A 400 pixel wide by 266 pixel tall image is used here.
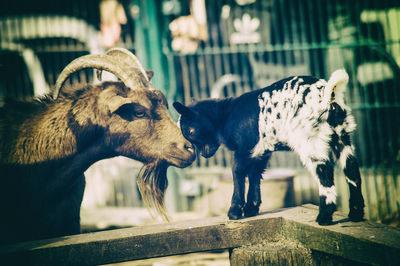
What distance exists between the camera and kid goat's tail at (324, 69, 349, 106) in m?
2.53

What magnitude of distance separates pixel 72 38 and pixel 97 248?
17.6 ft

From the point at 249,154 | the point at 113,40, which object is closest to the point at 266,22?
the point at 113,40

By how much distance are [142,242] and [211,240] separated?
45cm

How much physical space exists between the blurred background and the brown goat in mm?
2462

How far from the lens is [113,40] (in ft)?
22.4

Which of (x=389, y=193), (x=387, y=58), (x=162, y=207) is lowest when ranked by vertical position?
(x=389, y=193)

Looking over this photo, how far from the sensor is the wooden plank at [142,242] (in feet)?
8.40

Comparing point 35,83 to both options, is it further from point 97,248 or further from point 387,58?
point 387,58

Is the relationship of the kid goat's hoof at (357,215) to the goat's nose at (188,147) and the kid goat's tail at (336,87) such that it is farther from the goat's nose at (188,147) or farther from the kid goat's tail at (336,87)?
the goat's nose at (188,147)

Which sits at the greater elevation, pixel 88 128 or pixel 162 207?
pixel 88 128

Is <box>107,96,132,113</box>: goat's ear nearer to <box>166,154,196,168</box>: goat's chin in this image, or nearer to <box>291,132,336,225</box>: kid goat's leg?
<box>166,154,196,168</box>: goat's chin

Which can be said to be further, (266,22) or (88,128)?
(266,22)

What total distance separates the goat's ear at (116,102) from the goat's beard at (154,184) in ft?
1.55

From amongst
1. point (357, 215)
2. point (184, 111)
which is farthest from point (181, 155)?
point (357, 215)
